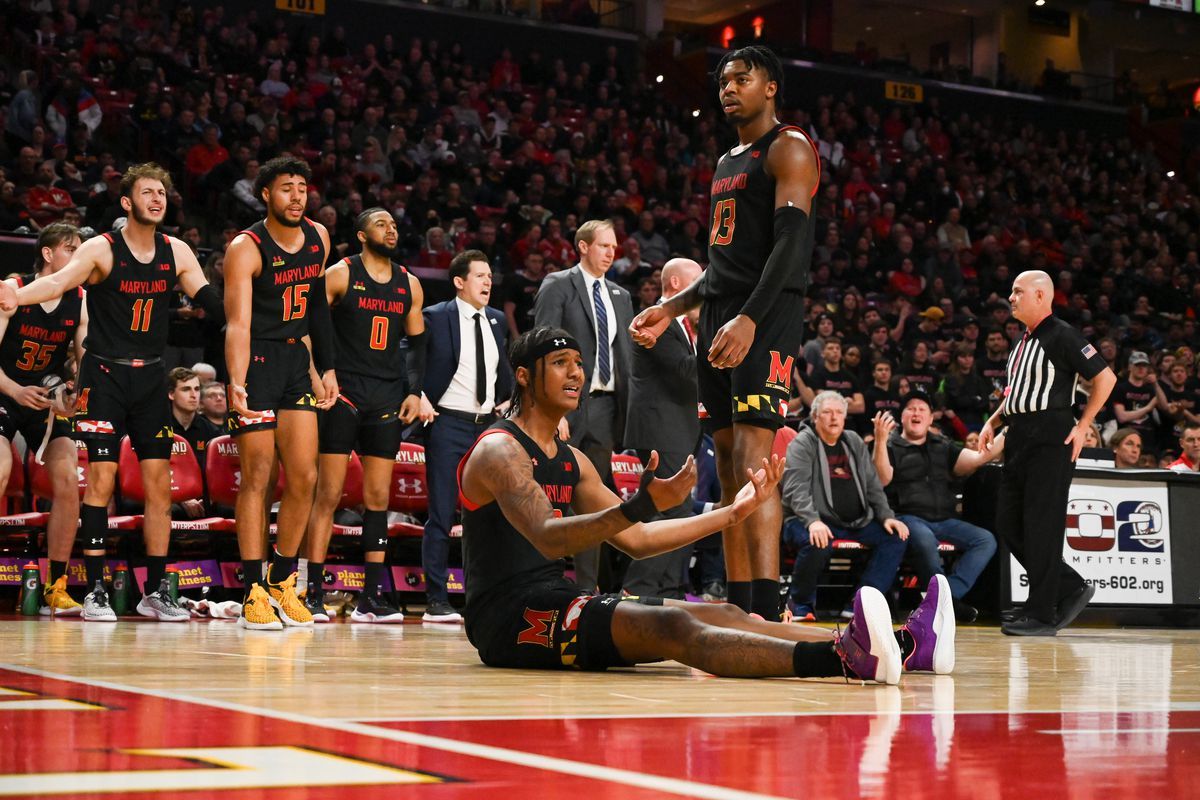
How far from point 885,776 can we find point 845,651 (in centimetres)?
141

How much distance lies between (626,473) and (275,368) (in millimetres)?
3321

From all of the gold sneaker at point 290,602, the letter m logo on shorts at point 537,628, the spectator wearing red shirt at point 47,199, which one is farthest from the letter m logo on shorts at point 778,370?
the spectator wearing red shirt at point 47,199

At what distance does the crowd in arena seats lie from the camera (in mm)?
12547

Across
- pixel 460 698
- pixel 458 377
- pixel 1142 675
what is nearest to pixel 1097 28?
pixel 458 377

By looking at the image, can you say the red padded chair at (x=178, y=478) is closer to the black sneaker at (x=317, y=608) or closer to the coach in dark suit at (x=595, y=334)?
the black sneaker at (x=317, y=608)

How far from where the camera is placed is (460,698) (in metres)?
2.95

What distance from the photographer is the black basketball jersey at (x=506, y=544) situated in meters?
3.94

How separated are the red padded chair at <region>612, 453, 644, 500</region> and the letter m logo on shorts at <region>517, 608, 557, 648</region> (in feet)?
15.6

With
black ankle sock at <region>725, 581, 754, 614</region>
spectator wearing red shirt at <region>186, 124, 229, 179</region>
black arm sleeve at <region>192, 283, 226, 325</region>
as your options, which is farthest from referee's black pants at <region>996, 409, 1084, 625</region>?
spectator wearing red shirt at <region>186, 124, 229, 179</region>

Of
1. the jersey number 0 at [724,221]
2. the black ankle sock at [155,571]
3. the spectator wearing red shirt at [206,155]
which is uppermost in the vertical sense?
the spectator wearing red shirt at [206,155]

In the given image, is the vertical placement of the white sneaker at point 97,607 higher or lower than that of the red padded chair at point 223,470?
lower

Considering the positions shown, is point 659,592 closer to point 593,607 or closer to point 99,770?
point 593,607

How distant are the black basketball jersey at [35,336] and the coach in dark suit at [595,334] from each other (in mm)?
2412

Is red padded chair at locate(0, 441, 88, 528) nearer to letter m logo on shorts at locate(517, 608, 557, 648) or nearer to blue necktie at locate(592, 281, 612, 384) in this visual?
blue necktie at locate(592, 281, 612, 384)
